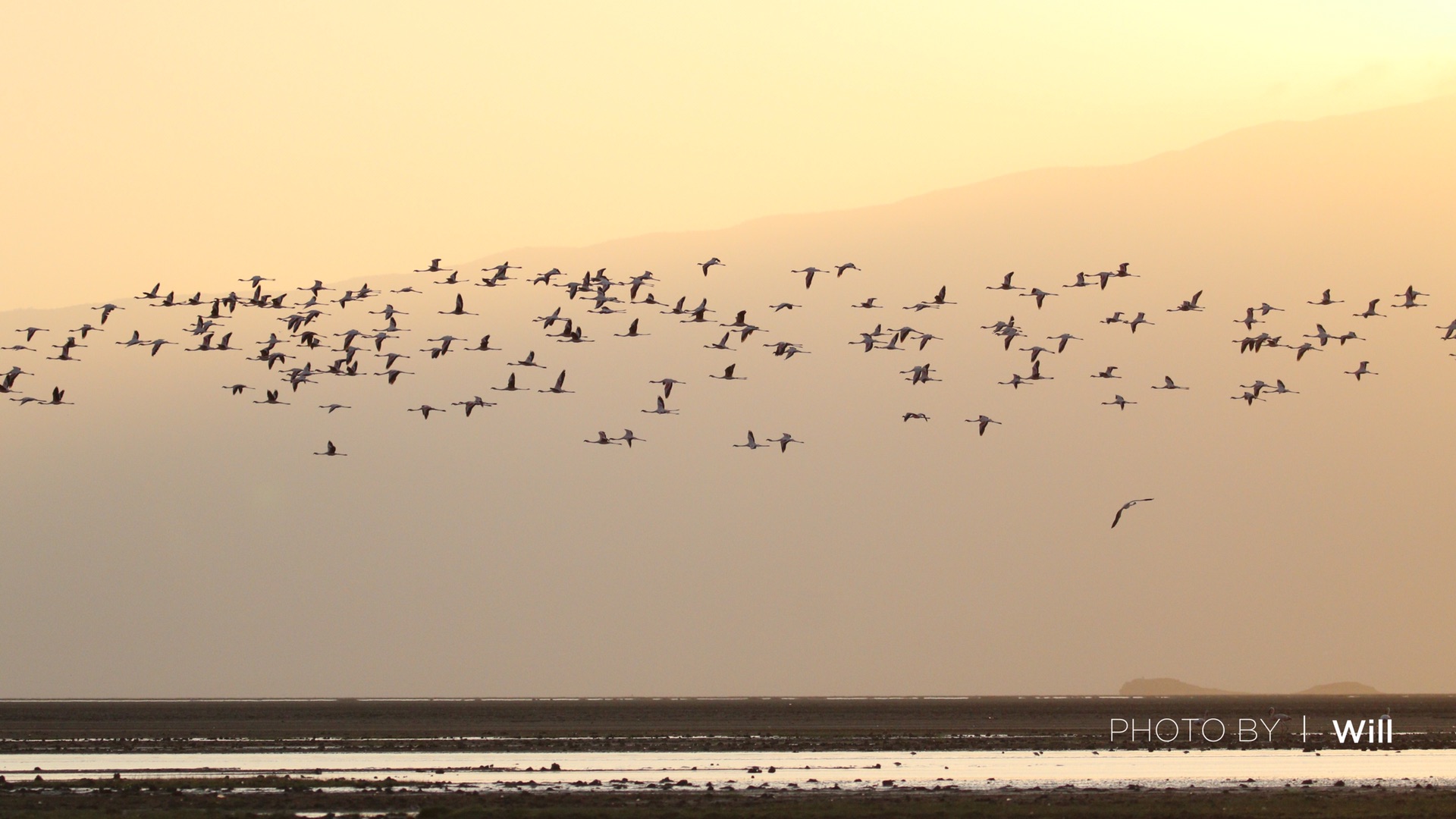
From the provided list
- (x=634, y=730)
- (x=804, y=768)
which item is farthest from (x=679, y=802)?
(x=634, y=730)

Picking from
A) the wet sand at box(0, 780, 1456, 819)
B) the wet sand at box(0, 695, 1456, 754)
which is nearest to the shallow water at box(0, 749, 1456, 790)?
the wet sand at box(0, 780, 1456, 819)

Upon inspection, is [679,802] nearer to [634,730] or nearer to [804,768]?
[804,768]

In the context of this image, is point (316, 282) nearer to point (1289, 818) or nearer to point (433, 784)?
point (433, 784)

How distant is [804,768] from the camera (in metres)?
62.8

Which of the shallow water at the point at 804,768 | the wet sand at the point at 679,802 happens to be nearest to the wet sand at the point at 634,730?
the shallow water at the point at 804,768

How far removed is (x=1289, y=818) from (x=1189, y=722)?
68.8 metres

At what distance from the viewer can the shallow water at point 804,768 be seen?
2226 inches

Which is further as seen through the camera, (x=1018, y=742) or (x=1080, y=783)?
(x=1018, y=742)

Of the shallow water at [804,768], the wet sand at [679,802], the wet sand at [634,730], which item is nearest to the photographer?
the wet sand at [679,802]

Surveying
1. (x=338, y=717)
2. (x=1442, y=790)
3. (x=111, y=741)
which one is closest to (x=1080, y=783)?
(x=1442, y=790)

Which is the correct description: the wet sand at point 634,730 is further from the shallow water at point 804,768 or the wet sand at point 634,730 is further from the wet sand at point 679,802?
the wet sand at point 679,802

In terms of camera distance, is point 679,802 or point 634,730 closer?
point 679,802

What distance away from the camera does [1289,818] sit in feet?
147

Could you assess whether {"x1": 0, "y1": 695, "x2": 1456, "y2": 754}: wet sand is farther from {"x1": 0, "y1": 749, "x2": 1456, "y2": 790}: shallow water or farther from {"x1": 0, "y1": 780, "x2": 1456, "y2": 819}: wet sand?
{"x1": 0, "y1": 780, "x2": 1456, "y2": 819}: wet sand
